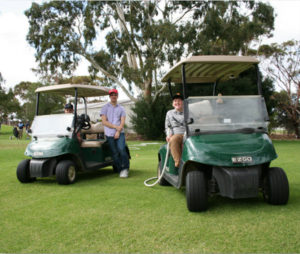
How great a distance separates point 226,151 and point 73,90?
419cm

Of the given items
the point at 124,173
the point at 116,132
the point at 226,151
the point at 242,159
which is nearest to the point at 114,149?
the point at 116,132

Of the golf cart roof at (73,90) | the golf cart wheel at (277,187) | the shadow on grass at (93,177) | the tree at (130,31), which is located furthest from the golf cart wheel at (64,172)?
the tree at (130,31)

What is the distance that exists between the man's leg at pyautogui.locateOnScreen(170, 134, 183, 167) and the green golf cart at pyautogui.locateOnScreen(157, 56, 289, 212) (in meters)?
0.27

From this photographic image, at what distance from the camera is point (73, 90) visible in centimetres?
674

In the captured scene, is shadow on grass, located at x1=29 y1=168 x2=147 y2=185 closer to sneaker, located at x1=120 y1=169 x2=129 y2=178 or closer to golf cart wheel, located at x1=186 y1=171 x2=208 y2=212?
sneaker, located at x1=120 y1=169 x2=129 y2=178

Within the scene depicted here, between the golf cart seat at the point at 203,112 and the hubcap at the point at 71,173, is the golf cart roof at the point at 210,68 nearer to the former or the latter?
the golf cart seat at the point at 203,112

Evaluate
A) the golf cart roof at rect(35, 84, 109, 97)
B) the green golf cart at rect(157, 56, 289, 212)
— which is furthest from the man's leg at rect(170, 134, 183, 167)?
the golf cart roof at rect(35, 84, 109, 97)

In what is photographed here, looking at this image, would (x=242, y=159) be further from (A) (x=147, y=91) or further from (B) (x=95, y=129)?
(A) (x=147, y=91)

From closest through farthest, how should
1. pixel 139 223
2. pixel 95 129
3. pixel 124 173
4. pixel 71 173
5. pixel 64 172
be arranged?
pixel 139 223 < pixel 64 172 < pixel 71 173 < pixel 124 173 < pixel 95 129

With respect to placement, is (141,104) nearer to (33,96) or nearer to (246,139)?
(246,139)

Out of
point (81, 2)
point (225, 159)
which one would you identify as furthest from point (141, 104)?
point (225, 159)

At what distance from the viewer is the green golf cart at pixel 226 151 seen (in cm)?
358

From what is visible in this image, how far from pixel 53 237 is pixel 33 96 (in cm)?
4011

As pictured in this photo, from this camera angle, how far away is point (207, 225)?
3.20m
